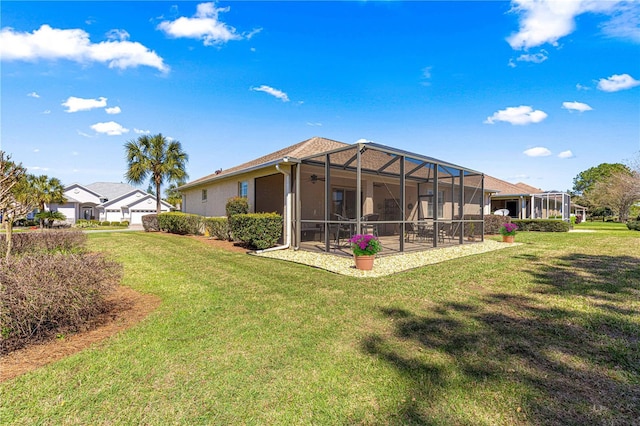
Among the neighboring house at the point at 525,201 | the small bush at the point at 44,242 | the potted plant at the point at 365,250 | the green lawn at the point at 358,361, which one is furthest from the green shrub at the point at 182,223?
the neighboring house at the point at 525,201

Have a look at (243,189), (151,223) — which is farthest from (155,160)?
(243,189)

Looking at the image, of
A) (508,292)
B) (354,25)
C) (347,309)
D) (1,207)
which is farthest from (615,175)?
(1,207)

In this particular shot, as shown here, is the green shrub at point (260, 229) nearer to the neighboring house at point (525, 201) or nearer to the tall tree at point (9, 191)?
the tall tree at point (9, 191)

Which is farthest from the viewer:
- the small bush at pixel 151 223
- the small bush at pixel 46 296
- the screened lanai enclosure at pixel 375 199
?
the small bush at pixel 151 223

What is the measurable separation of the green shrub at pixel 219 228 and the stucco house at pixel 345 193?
141 centimetres

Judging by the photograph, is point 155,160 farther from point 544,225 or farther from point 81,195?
point 544,225

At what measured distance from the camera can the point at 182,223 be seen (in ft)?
49.3

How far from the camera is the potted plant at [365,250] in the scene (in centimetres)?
647

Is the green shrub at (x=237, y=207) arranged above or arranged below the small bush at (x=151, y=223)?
above

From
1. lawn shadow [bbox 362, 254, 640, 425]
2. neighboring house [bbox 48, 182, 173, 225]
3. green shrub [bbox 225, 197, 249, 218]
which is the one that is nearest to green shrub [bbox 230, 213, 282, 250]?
green shrub [bbox 225, 197, 249, 218]

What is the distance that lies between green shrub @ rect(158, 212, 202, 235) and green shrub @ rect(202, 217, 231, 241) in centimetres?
169

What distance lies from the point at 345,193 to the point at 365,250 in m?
7.00

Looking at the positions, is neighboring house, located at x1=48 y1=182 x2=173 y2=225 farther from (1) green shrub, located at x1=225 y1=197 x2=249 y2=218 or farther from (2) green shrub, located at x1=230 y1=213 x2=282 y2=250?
(2) green shrub, located at x1=230 y1=213 x2=282 y2=250

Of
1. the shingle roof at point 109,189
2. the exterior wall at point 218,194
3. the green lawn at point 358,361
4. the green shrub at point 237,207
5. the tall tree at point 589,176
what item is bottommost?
the green lawn at point 358,361
